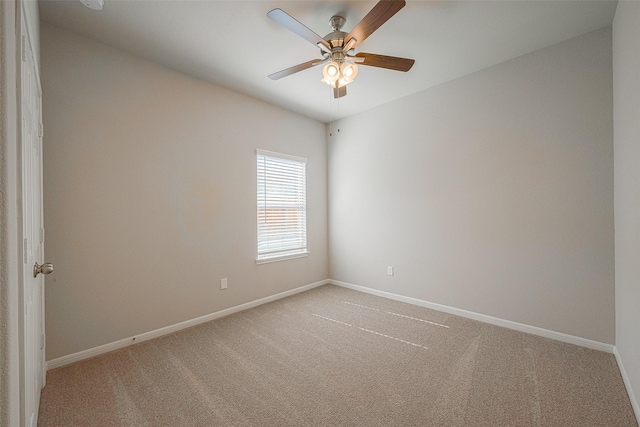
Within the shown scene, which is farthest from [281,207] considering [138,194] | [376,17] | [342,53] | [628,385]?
A: [628,385]

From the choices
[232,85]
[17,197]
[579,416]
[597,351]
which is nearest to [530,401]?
[579,416]

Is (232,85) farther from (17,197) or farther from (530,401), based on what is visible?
(530,401)

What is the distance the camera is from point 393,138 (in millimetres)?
3762

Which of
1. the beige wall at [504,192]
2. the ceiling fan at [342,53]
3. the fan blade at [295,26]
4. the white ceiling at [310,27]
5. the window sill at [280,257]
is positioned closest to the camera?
the fan blade at [295,26]

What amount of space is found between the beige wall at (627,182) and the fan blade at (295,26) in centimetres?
196

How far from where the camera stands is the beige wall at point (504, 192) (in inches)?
93.8

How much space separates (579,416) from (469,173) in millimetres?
2224

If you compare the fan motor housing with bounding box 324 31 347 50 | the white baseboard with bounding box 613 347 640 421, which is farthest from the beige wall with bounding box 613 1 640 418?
the fan motor housing with bounding box 324 31 347 50

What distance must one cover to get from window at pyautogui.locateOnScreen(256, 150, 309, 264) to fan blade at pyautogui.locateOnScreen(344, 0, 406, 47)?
2032 millimetres

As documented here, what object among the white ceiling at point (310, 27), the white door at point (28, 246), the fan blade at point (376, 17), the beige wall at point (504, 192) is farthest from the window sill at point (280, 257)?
the fan blade at point (376, 17)

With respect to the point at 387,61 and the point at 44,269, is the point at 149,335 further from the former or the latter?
the point at 387,61

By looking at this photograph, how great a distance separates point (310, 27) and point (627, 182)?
104 inches

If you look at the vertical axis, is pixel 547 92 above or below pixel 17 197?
above

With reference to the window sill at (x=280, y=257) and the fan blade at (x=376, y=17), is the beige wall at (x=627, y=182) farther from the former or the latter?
the window sill at (x=280, y=257)
